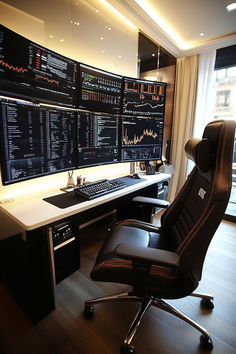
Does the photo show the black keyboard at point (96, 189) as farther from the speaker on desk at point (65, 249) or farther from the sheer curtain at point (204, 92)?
the sheer curtain at point (204, 92)

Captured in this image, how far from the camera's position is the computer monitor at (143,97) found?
201 cm

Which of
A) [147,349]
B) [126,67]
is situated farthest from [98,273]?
[126,67]

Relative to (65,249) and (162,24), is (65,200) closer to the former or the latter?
(65,249)

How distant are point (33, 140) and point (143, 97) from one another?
138 cm

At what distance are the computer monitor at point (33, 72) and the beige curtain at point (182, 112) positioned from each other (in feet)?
6.40

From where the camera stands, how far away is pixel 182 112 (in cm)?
291

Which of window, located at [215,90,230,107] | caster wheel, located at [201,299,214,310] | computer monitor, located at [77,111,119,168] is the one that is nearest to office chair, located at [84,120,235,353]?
caster wheel, located at [201,299,214,310]

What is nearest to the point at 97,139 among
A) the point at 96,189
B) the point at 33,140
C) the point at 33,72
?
the point at 96,189

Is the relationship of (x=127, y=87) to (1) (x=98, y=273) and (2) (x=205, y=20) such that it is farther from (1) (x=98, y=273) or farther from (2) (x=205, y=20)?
(1) (x=98, y=273)

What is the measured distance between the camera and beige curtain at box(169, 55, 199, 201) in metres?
2.76

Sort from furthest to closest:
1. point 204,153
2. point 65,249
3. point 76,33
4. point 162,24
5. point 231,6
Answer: point 162,24 < point 231,6 < point 76,33 < point 65,249 < point 204,153

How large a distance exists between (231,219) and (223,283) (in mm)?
1393

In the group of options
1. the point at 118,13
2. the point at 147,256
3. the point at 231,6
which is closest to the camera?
the point at 147,256

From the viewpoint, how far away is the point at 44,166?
1.42 m
